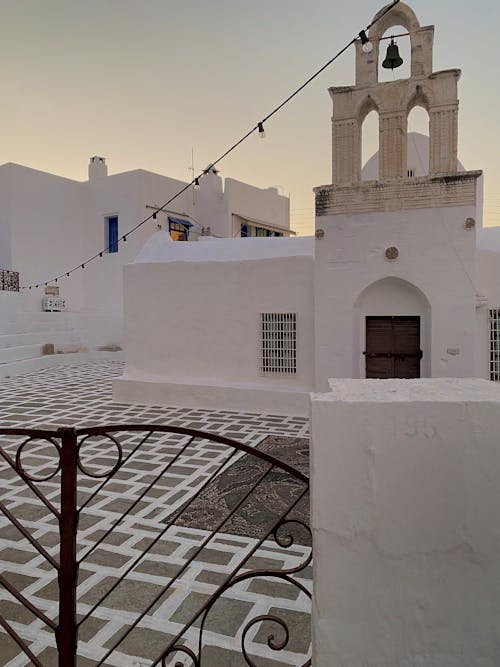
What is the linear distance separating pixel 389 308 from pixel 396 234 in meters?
1.28

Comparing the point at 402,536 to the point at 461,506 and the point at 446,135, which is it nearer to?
the point at 461,506

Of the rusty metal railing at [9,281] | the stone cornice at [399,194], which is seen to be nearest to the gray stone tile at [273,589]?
the stone cornice at [399,194]

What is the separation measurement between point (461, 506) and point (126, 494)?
14.1ft

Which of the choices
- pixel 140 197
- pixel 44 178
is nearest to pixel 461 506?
pixel 140 197

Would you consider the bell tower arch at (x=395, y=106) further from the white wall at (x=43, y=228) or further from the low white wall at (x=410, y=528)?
the white wall at (x=43, y=228)

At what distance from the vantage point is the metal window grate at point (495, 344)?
841 cm

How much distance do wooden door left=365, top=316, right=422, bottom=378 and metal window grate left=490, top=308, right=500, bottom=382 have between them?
1.24 metres

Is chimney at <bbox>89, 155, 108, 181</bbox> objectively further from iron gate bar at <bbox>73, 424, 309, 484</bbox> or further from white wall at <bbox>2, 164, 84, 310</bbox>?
iron gate bar at <bbox>73, 424, 309, 484</bbox>

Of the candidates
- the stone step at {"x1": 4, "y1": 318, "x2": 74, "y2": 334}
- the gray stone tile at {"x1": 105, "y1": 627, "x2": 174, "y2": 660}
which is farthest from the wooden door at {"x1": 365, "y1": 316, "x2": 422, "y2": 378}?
the stone step at {"x1": 4, "y1": 318, "x2": 74, "y2": 334}

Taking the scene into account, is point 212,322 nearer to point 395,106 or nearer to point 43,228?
point 395,106

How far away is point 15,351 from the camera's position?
15.5 metres

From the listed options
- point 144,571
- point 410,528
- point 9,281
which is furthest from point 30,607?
point 9,281

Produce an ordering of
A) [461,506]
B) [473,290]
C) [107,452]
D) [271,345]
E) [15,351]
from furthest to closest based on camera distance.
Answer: [15,351] < [271,345] < [473,290] < [107,452] < [461,506]

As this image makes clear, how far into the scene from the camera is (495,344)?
8.45 m
